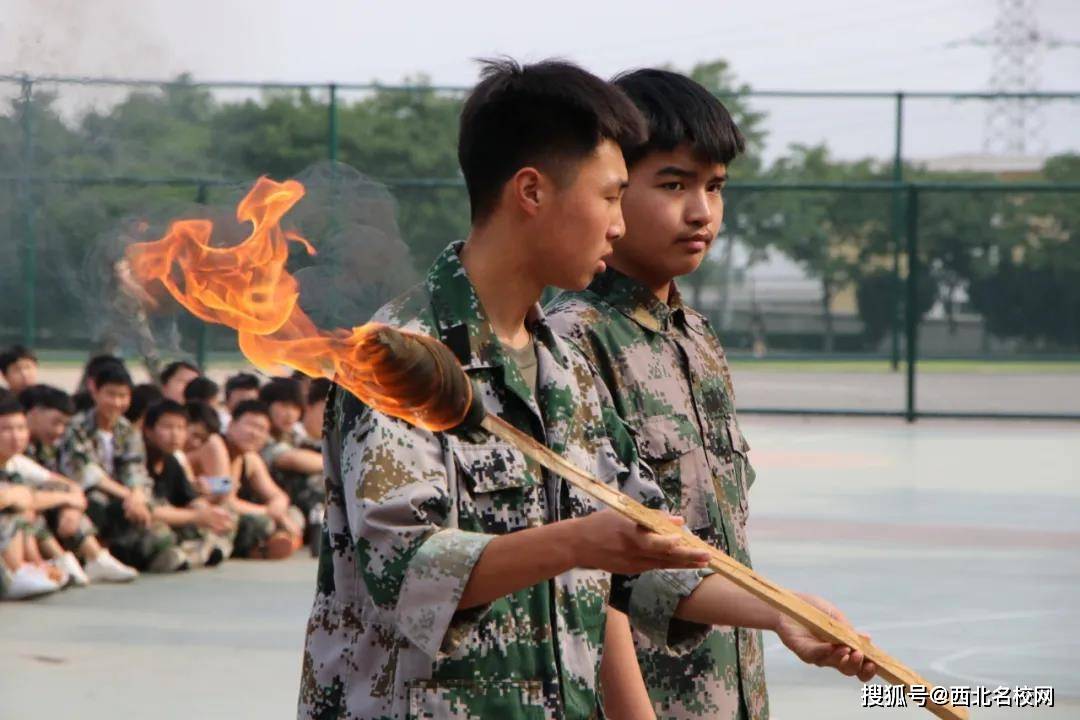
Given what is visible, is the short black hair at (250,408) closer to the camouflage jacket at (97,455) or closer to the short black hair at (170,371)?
the camouflage jacket at (97,455)

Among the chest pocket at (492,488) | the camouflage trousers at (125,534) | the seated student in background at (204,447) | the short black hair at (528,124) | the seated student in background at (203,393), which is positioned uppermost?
the short black hair at (528,124)

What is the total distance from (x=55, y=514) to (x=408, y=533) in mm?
5958

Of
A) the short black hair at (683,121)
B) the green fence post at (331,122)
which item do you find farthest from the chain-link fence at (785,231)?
the short black hair at (683,121)

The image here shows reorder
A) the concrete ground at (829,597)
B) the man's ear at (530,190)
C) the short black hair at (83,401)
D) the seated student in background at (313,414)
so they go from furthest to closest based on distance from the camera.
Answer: the seated student in background at (313,414)
the short black hair at (83,401)
the concrete ground at (829,597)
the man's ear at (530,190)

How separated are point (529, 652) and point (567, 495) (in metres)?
0.23

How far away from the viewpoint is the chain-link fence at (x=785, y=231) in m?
15.1

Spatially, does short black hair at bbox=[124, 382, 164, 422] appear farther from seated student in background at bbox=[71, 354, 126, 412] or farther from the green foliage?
the green foliage

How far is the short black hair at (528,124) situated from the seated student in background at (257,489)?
649cm

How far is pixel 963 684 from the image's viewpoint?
6.24 metres

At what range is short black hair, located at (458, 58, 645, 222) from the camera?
260 cm

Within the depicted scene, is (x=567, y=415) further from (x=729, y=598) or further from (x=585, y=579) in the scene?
(x=729, y=598)

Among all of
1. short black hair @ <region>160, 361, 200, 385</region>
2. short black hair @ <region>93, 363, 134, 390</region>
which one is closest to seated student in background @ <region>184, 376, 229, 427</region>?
short black hair @ <region>160, 361, 200, 385</region>

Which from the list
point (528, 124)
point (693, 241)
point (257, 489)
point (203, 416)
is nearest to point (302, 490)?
point (257, 489)

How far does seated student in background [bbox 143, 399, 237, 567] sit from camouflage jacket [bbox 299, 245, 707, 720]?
20.3ft
